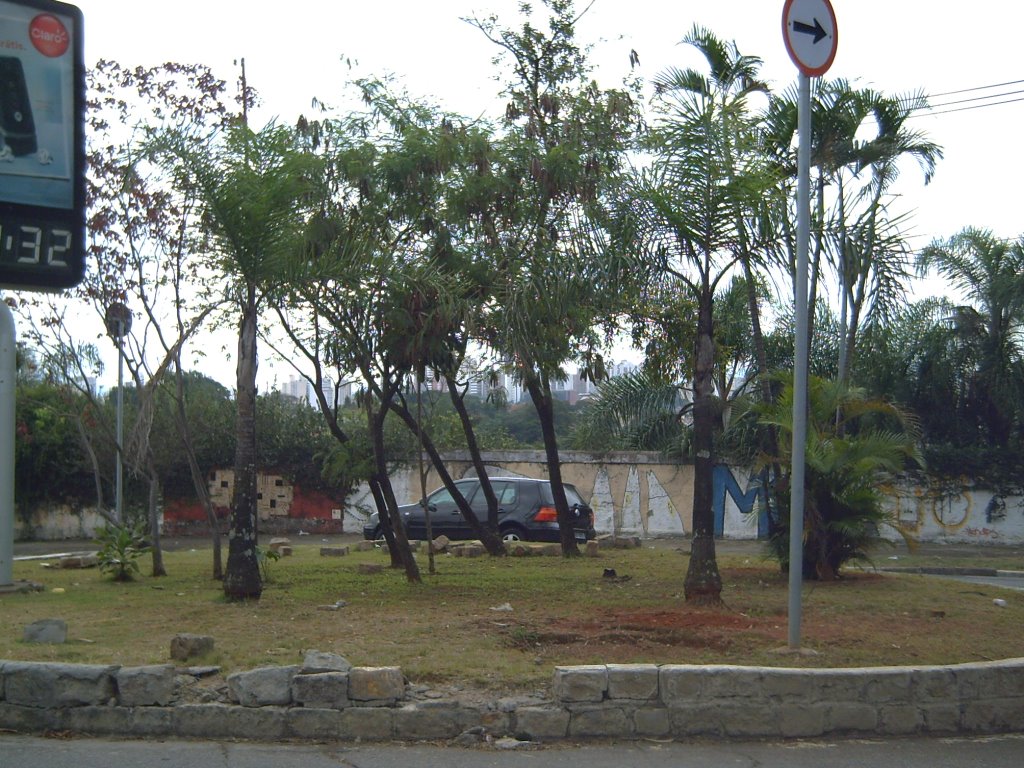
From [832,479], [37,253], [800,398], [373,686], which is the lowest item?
[373,686]

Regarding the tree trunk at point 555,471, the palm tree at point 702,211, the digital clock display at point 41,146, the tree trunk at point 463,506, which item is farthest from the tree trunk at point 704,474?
the digital clock display at point 41,146

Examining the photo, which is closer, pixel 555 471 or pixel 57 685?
pixel 57 685

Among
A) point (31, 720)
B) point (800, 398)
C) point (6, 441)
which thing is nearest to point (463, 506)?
point (6, 441)

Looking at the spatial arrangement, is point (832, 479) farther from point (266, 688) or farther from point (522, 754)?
point (266, 688)

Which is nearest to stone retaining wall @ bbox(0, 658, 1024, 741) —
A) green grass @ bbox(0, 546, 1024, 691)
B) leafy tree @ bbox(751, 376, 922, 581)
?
green grass @ bbox(0, 546, 1024, 691)

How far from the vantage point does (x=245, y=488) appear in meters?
10.1

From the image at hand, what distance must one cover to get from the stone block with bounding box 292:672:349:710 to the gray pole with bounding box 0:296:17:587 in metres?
6.21

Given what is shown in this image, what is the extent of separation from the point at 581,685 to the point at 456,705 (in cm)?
79

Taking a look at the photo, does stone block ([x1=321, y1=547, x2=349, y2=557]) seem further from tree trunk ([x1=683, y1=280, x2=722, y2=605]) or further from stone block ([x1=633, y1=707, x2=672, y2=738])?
stone block ([x1=633, y1=707, x2=672, y2=738])

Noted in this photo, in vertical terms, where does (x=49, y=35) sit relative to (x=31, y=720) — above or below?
above

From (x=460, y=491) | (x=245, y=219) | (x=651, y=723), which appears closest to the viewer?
(x=651, y=723)

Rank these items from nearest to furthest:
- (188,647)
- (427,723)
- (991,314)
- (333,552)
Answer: (427,723) < (188,647) < (333,552) < (991,314)

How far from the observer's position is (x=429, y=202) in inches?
469

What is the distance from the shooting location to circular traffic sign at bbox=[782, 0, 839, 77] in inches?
298
